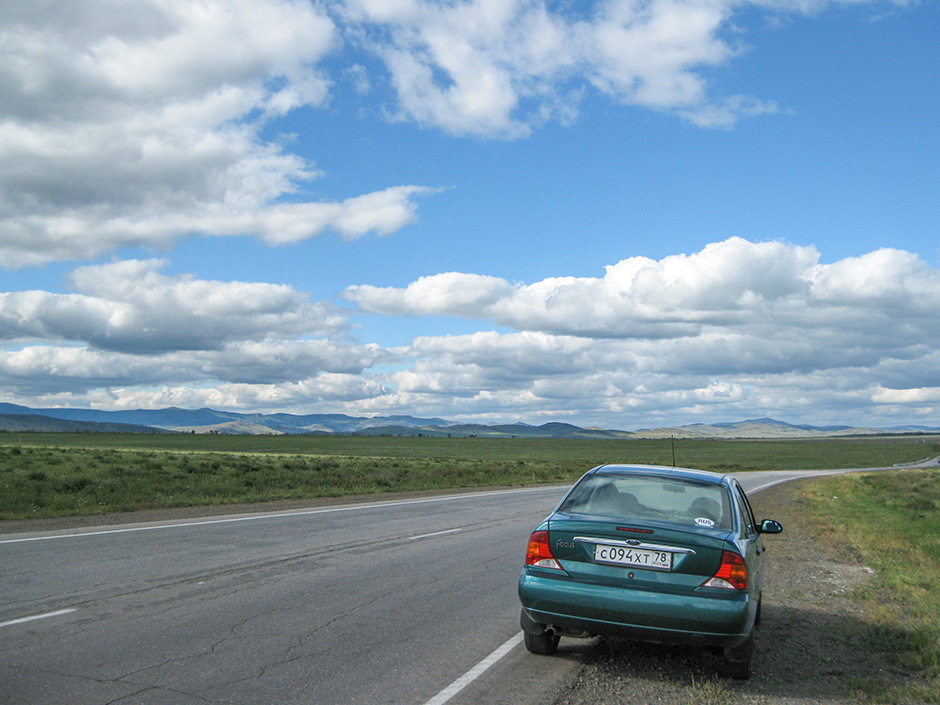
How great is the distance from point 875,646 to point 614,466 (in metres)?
2.88

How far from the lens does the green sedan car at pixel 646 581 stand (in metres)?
5.36

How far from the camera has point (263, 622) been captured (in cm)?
702

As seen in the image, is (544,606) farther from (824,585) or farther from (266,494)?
(266,494)

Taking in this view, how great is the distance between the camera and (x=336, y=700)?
16.3 ft

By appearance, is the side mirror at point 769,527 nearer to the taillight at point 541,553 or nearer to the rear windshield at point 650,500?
the rear windshield at point 650,500

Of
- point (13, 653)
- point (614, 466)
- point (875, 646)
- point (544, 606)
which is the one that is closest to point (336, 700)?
point (544, 606)

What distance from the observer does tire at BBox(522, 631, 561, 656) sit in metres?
6.11

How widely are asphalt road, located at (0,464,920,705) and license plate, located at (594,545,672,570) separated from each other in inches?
38.6

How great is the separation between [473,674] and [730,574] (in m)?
2.04

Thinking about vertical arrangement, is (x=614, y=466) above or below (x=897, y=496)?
above

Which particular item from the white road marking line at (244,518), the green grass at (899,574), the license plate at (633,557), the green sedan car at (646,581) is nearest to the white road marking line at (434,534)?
the white road marking line at (244,518)

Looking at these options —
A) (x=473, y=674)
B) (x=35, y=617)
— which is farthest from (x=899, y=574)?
(x=35, y=617)

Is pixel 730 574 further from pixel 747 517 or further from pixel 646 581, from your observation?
pixel 747 517

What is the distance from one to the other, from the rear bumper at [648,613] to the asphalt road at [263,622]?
0.53 m
